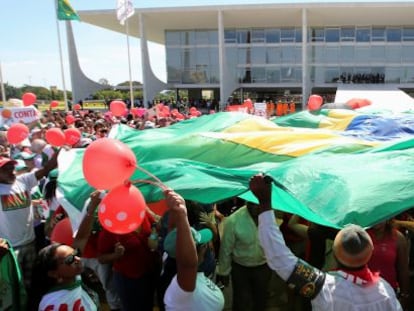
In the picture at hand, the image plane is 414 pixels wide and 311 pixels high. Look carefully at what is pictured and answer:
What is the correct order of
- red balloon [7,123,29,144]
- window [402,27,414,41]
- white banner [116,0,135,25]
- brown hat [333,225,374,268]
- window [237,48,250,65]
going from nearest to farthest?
brown hat [333,225,374,268], red balloon [7,123,29,144], white banner [116,0,135,25], window [402,27,414,41], window [237,48,250,65]

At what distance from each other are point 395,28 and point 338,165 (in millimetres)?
32947

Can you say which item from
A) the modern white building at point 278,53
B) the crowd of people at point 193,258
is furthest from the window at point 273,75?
the crowd of people at point 193,258

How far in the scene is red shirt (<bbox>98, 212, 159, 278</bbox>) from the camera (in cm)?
311

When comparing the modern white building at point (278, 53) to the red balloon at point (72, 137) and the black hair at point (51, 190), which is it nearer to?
the red balloon at point (72, 137)

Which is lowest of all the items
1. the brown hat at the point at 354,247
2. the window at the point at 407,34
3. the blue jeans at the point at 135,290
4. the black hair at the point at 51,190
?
the blue jeans at the point at 135,290

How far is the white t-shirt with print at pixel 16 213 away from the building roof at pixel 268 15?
2629 cm

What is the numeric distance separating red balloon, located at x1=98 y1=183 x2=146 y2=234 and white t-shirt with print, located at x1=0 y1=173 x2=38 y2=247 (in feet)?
4.89

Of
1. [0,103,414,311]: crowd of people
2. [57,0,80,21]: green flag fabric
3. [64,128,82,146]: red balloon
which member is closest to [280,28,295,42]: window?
[57,0,80,21]: green flag fabric

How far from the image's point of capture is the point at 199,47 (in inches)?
1259

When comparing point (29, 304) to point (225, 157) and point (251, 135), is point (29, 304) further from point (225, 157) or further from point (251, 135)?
point (251, 135)

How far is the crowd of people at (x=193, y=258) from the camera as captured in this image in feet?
6.64

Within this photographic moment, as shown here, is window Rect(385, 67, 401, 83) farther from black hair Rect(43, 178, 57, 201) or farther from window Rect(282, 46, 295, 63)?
black hair Rect(43, 178, 57, 201)

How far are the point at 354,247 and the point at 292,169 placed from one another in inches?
43.2

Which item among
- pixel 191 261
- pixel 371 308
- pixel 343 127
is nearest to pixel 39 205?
pixel 191 261
